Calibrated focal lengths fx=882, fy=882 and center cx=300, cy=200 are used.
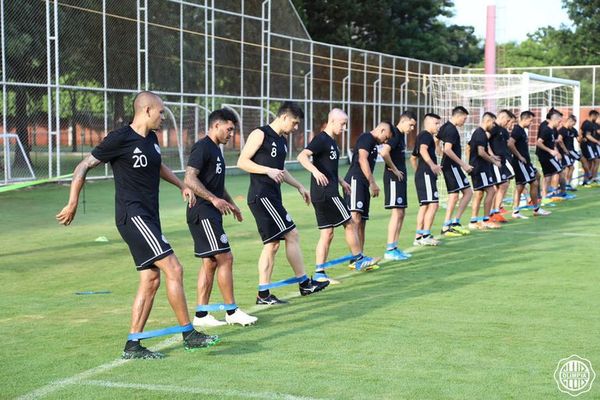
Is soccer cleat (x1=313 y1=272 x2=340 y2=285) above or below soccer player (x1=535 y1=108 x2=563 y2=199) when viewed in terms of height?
below

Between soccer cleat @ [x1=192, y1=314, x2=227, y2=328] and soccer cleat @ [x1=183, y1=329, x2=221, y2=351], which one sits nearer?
soccer cleat @ [x1=183, y1=329, x2=221, y2=351]

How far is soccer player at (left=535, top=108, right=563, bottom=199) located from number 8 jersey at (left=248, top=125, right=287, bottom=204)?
1257cm

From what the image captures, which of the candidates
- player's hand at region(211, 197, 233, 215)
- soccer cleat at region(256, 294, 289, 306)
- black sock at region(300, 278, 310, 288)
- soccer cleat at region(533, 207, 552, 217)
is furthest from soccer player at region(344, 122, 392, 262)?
soccer cleat at region(533, 207, 552, 217)

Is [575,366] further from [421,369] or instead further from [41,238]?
[41,238]

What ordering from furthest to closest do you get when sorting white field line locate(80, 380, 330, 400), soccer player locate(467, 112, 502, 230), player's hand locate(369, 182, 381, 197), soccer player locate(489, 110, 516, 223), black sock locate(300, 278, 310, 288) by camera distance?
soccer player locate(489, 110, 516, 223) < soccer player locate(467, 112, 502, 230) < player's hand locate(369, 182, 381, 197) < black sock locate(300, 278, 310, 288) < white field line locate(80, 380, 330, 400)

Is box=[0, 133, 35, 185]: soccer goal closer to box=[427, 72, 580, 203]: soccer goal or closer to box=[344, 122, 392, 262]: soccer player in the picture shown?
box=[427, 72, 580, 203]: soccer goal

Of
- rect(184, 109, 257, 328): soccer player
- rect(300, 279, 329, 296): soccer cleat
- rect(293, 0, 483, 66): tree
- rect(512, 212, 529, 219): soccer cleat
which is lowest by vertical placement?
rect(300, 279, 329, 296): soccer cleat

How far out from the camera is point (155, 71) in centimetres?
2752

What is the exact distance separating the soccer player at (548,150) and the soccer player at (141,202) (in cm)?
1496

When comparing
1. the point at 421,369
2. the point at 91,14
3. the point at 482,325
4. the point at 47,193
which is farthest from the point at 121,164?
the point at 91,14

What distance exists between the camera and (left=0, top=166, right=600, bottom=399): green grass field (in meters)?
6.04

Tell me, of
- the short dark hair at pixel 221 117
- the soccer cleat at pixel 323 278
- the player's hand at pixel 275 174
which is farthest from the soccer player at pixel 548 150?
the short dark hair at pixel 221 117

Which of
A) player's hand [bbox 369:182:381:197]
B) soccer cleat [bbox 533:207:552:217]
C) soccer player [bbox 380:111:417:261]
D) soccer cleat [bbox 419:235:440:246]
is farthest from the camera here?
soccer cleat [bbox 533:207:552:217]

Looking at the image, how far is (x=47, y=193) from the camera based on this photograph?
69.5ft
